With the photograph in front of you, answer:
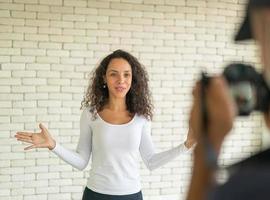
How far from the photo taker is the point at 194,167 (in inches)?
32.4

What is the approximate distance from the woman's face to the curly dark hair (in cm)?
5

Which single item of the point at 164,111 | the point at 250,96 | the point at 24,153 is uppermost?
the point at 250,96

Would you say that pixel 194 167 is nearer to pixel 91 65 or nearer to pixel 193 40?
pixel 91 65

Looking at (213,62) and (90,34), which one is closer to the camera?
(90,34)

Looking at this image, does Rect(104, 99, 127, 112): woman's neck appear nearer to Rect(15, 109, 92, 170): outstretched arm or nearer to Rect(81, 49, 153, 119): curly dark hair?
Rect(81, 49, 153, 119): curly dark hair

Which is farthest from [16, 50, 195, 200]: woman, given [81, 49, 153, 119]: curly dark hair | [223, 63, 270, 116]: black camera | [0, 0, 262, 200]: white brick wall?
[223, 63, 270, 116]: black camera

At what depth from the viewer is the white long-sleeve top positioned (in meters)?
2.79

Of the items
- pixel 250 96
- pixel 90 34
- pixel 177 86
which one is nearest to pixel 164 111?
pixel 177 86

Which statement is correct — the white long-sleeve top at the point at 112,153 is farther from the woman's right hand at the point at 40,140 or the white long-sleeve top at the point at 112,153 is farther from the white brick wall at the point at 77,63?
the white brick wall at the point at 77,63

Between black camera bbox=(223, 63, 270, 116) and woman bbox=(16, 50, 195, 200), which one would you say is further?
woman bbox=(16, 50, 195, 200)

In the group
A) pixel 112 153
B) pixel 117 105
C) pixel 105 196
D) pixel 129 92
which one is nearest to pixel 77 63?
pixel 129 92

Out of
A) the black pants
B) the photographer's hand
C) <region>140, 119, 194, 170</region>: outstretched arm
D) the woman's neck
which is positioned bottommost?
the black pants

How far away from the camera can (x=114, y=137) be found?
111 inches

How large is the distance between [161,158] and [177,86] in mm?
2068
